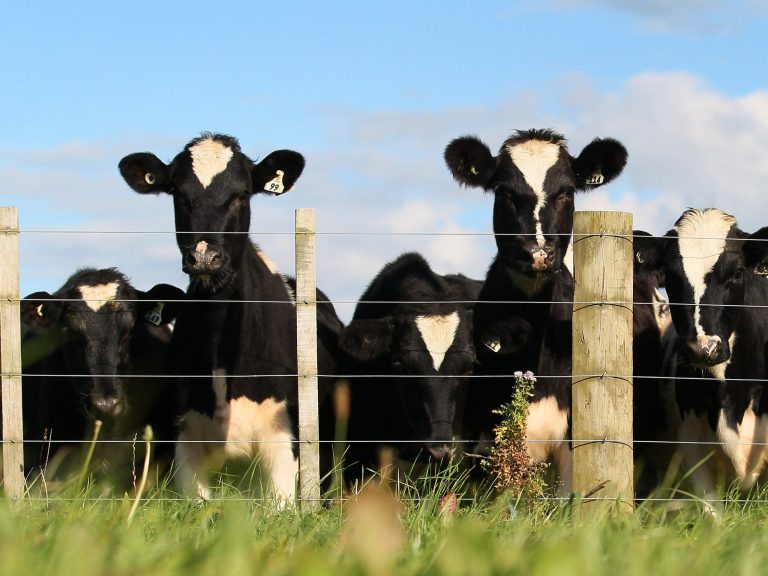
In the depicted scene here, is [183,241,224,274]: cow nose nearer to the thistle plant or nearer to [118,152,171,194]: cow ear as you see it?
[118,152,171,194]: cow ear

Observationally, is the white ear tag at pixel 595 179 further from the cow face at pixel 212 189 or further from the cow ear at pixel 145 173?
the cow ear at pixel 145 173

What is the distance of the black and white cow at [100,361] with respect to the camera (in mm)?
8148

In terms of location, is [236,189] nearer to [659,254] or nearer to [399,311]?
[399,311]

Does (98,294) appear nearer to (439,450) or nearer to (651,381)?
(439,450)

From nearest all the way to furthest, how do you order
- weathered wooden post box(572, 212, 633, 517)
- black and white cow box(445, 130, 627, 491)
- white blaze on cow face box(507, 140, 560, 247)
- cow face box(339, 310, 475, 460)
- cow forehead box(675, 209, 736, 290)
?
weathered wooden post box(572, 212, 633, 517), cow face box(339, 310, 475, 460), black and white cow box(445, 130, 627, 491), cow forehead box(675, 209, 736, 290), white blaze on cow face box(507, 140, 560, 247)

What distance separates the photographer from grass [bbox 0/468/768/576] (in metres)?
1.98

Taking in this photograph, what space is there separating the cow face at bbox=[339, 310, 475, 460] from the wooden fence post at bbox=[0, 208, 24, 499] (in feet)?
7.63

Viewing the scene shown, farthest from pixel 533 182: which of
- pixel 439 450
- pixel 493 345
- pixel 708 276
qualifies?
pixel 439 450

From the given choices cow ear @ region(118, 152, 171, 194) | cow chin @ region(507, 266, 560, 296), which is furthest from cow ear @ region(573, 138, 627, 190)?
cow ear @ region(118, 152, 171, 194)

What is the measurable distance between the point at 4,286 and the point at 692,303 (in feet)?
14.8

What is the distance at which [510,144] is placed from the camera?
860 centimetres

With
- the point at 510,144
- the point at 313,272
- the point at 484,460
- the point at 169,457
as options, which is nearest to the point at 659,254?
the point at 510,144

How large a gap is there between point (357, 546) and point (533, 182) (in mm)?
6306

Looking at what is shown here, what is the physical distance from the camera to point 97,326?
8375 mm
